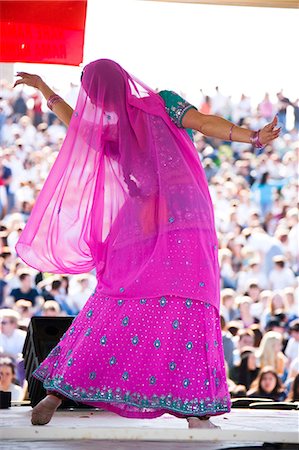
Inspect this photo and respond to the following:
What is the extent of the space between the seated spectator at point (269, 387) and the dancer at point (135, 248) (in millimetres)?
2883

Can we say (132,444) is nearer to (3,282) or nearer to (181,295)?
(181,295)

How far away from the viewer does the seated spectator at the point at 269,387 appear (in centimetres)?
578

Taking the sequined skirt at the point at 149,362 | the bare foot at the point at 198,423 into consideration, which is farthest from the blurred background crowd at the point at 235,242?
the bare foot at the point at 198,423

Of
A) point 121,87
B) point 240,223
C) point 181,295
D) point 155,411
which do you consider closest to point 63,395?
point 155,411

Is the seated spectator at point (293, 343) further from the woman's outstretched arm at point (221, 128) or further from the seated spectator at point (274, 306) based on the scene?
the woman's outstretched arm at point (221, 128)

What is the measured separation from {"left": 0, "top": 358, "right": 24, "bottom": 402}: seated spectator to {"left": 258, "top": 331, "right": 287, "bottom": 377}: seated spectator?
1.60 meters

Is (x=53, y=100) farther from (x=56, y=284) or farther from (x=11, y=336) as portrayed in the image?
(x=56, y=284)

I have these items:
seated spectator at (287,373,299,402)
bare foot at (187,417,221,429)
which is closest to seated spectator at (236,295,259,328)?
seated spectator at (287,373,299,402)

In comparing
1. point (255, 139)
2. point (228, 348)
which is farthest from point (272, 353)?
point (255, 139)

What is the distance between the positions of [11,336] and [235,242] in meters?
1.77

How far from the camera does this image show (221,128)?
2928mm

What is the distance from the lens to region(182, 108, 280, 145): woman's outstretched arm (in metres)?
2.88

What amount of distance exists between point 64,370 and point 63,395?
0.29ft

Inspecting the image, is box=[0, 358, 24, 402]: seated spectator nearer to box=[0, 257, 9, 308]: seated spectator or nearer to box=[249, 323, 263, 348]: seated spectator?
box=[0, 257, 9, 308]: seated spectator
